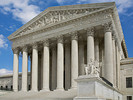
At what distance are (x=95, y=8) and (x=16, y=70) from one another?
2584cm

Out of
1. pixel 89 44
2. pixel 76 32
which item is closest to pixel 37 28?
pixel 76 32

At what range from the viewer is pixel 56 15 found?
4591cm

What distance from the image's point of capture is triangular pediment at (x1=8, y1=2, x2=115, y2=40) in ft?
131

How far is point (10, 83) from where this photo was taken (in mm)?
78125

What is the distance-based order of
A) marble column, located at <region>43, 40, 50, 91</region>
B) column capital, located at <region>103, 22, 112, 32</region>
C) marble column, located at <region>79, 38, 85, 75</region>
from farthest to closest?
marble column, located at <region>79, 38, 85, 75</region> → marble column, located at <region>43, 40, 50, 91</region> → column capital, located at <region>103, 22, 112, 32</region>

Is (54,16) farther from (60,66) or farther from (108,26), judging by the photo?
(108,26)

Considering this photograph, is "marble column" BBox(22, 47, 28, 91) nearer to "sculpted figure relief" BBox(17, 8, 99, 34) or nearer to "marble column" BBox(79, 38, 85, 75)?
"sculpted figure relief" BBox(17, 8, 99, 34)

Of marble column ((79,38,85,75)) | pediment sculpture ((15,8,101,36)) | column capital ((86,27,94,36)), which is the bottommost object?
marble column ((79,38,85,75))

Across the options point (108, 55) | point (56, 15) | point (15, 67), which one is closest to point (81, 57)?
point (108, 55)

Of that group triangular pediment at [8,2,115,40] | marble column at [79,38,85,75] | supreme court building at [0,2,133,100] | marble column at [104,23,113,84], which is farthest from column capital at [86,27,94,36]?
marble column at [79,38,85,75]

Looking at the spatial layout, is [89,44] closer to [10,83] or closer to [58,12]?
[58,12]

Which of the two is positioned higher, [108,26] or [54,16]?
[54,16]

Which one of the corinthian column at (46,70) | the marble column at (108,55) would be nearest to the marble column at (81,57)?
the corinthian column at (46,70)

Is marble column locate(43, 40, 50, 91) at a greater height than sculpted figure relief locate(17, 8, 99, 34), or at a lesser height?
lesser
